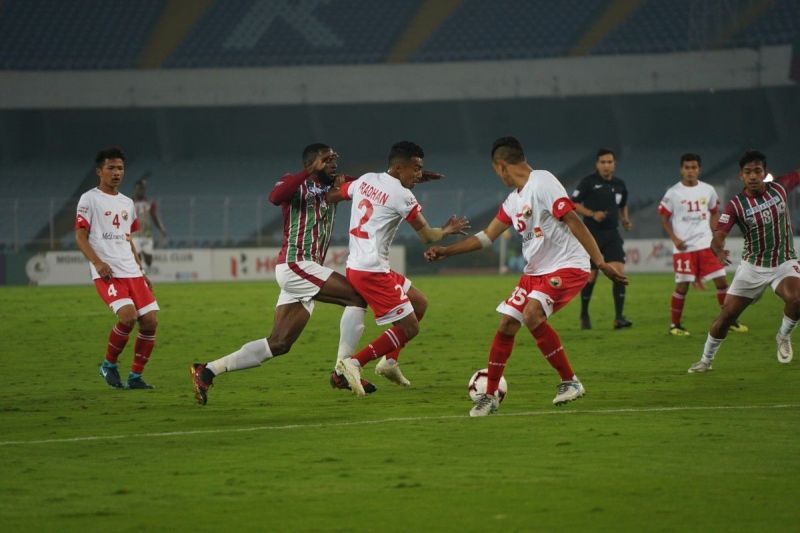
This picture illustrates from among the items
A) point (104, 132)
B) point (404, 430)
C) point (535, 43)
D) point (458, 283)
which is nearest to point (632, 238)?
point (458, 283)

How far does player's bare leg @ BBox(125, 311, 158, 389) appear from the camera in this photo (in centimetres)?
1192

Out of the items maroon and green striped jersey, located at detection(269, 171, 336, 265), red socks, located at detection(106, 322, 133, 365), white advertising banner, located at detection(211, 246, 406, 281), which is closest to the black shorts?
maroon and green striped jersey, located at detection(269, 171, 336, 265)

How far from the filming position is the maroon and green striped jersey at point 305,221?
425 inches

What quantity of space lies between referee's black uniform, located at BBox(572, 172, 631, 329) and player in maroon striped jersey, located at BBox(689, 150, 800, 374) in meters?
5.50

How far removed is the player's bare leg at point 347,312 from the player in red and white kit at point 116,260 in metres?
1.80

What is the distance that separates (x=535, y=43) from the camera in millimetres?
46094

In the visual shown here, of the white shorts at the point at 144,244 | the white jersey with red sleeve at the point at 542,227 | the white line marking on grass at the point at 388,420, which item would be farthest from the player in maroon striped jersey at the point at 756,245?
the white shorts at the point at 144,244

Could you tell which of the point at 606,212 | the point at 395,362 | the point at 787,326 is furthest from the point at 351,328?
the point at 606,212

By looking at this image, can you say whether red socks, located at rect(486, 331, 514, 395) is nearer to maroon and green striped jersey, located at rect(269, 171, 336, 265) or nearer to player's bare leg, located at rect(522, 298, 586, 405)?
player's bare leg, located at rect(522, 298, 586, 405)

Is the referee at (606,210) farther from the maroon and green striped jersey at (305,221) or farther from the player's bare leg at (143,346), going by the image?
the player's bare leg at (143,346)

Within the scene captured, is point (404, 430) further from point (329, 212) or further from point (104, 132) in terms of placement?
point (104, 132)

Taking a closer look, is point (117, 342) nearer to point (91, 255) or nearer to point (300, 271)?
point (91, 255)

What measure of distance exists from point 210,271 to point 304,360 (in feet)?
73.6

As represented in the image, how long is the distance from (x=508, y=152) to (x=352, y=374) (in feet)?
7.92
